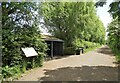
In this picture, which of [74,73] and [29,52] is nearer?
[74,73]

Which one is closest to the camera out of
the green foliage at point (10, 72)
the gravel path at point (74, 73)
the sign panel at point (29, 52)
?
the green foliage at point (10, 72)

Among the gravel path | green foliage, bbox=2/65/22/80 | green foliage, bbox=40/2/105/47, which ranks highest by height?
green foliage, bbox=40/2/105/47

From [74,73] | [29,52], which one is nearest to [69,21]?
[29,52]

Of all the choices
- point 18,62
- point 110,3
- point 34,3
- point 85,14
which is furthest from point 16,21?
point 85,14

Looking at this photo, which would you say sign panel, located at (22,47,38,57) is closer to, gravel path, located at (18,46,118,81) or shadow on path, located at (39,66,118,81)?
gravel path, located at (18,46,118,81)

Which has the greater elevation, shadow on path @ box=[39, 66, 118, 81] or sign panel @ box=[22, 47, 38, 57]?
sign panel @ box=[22, 47, 38, 57]

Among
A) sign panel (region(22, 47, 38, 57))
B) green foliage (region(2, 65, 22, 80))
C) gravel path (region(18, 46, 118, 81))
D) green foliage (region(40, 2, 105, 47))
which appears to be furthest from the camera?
green foliage (region(40, 2, 105, 47))

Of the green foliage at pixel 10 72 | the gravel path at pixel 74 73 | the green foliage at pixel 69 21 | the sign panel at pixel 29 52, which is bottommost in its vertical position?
the gravel path at pixel 74 73

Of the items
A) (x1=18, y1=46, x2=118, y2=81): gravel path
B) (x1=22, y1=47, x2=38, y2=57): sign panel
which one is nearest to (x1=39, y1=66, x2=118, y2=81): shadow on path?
(x1=18, y1=46, x2=118, y2=81): gravel path

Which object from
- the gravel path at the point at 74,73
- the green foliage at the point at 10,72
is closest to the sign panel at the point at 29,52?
the gravel path at the point at 74,73

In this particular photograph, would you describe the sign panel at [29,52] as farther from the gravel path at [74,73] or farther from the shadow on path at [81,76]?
the shadow on path at [81,76]

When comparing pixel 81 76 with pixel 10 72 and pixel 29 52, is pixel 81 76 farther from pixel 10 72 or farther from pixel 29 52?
pixel 29 52

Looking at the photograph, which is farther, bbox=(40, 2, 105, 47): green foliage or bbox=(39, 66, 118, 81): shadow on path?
bbox=(40, 2, 105, 47): green foliage

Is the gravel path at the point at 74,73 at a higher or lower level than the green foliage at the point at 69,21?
lower
